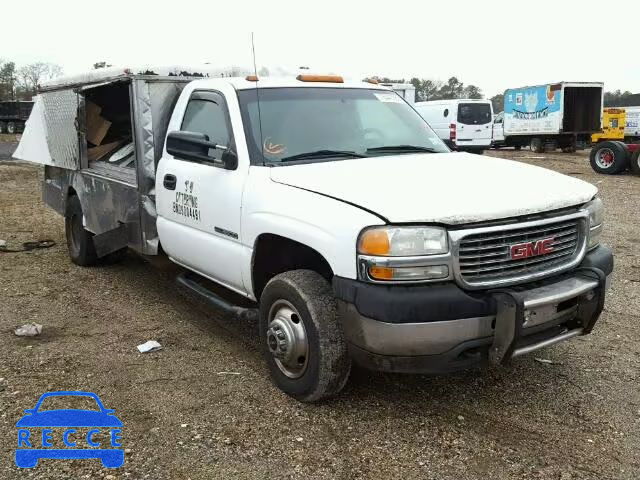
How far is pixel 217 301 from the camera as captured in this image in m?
4.47

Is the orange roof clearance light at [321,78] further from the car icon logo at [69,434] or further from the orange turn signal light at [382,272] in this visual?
the car icon logo at [69,434]

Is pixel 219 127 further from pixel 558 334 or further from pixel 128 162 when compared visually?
pixel 558 334

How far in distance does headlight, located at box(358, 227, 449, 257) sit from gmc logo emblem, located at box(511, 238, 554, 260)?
44cm

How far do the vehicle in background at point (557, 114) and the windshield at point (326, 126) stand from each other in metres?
22.7

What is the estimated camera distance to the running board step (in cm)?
419

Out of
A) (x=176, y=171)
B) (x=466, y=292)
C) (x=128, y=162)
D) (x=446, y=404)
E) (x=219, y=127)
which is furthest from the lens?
(x=128, y=162)

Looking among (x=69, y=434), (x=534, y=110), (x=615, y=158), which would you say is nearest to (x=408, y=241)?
(x=69, y=434)

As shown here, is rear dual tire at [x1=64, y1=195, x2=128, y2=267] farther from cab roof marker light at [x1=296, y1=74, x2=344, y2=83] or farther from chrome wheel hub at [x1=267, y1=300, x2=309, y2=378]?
chrome wheel hub at [x1=267, y1=300, x2=309, y2=378]

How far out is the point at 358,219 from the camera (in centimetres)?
310

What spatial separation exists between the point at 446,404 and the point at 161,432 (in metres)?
1.68

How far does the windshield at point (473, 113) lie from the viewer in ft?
80.1

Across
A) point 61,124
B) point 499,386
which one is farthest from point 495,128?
point 499,386

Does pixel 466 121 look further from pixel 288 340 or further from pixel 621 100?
pixel 621 100

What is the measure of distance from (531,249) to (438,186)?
0.60 m
